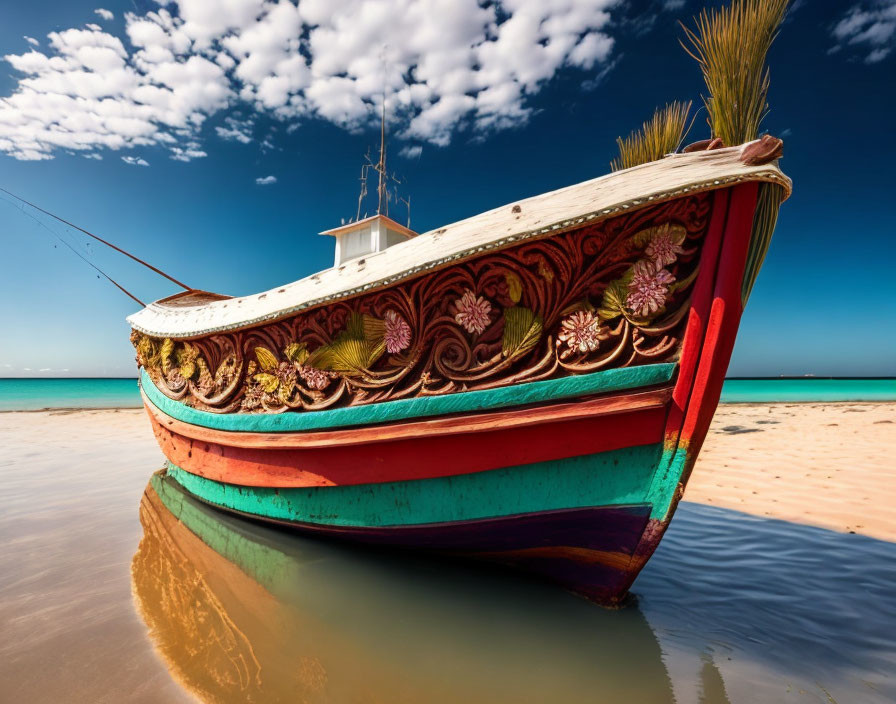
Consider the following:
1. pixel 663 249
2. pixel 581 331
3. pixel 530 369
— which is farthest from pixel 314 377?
pixel 663 249

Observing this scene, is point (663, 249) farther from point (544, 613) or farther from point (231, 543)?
point (231, 543)

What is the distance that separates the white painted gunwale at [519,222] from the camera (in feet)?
5.39

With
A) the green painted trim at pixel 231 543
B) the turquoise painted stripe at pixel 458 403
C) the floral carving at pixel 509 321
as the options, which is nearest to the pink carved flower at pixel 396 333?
the floral carving at pixel 509 321

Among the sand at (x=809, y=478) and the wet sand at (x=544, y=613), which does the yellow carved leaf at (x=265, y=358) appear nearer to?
the wet sand at (x=544, y=613)

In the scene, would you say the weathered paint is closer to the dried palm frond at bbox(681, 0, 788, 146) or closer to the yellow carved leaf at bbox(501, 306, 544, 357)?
the yellow carved leaf at bbox(501, 306, 544, 357)

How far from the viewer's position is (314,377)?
250 centimetres

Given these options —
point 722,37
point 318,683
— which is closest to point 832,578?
point 318,683

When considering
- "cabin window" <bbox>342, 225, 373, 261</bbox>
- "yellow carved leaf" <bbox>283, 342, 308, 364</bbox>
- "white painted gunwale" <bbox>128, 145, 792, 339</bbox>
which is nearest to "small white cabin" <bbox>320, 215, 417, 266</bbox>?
"cabin window" <bbox>342, 225, 373, 261</bbox>

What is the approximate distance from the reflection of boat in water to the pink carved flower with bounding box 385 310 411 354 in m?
1.30

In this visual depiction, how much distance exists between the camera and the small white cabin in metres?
4.01

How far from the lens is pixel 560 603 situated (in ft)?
6.92

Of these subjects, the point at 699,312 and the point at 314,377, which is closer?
the point at 699,312

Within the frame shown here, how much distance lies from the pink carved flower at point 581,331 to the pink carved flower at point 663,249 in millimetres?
340

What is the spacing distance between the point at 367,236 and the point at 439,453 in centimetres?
267
